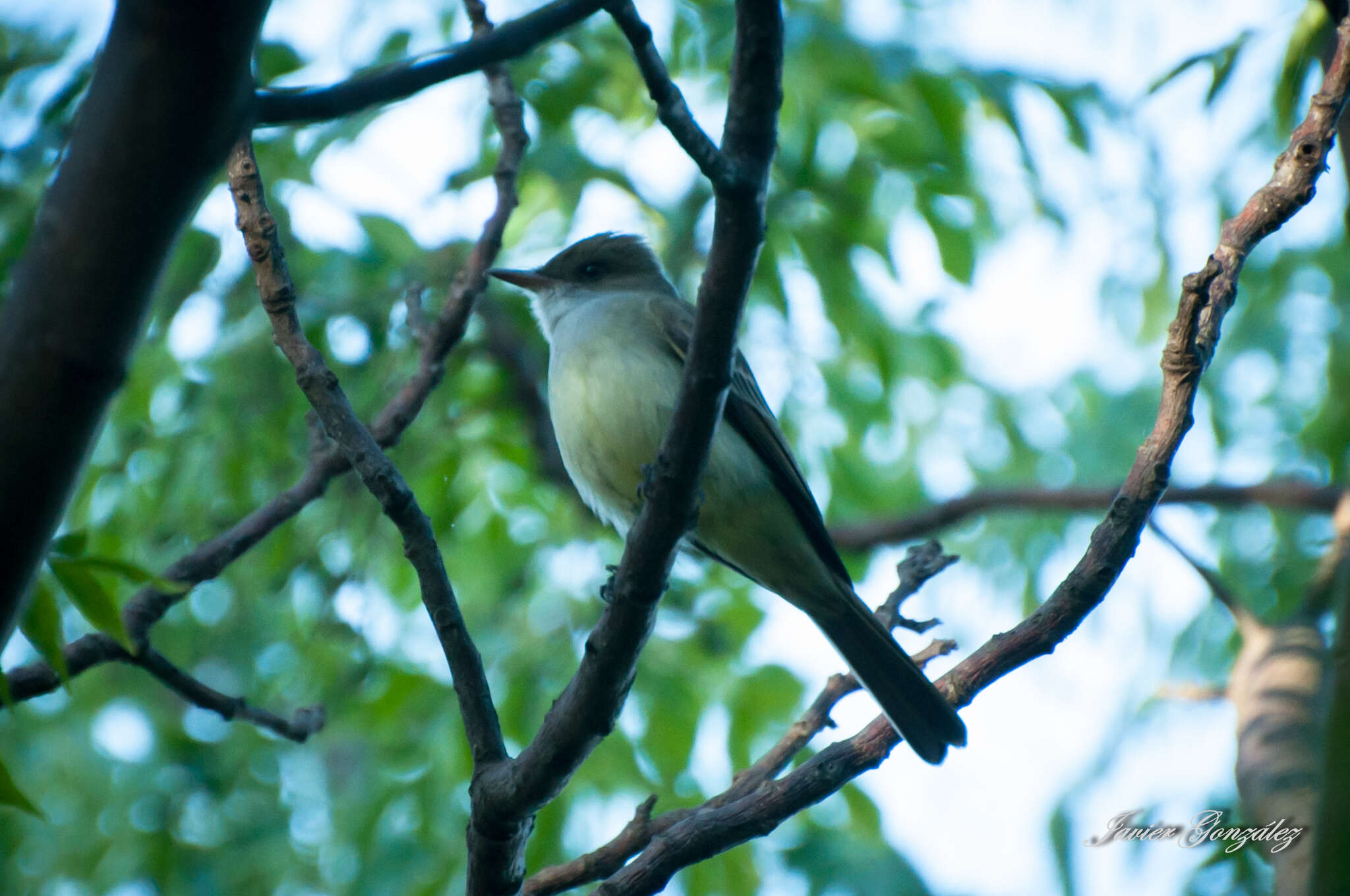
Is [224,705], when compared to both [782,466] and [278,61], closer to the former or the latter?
[782,466]

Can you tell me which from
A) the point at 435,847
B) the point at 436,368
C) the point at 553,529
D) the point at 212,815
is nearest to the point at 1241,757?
the point at 436,368

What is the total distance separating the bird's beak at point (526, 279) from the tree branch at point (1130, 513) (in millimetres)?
3250

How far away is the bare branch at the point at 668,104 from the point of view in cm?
211

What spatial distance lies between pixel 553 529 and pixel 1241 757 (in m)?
4.00

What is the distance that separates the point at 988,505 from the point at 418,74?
5665 millimetres

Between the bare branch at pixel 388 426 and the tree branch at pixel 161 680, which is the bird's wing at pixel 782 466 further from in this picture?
the tree branch at pixel 161 680

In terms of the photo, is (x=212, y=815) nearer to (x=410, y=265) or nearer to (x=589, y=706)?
(x=410, y=265)

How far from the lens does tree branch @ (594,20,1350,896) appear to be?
289 cm

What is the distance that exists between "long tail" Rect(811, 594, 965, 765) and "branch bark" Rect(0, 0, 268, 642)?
2547 millimetres

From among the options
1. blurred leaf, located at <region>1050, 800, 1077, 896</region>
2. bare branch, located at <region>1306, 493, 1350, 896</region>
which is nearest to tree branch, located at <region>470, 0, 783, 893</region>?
bare branch, located at <region>1306, 493, 1350, 896</region>

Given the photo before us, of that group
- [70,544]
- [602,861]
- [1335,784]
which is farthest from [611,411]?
[1335,784]

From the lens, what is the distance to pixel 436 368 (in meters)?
4.23

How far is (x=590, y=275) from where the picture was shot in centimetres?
598
